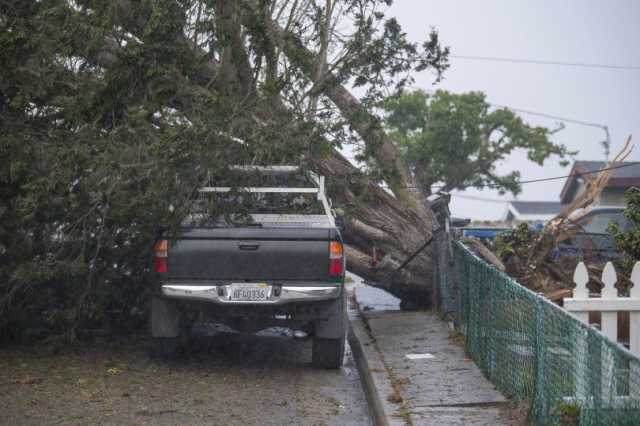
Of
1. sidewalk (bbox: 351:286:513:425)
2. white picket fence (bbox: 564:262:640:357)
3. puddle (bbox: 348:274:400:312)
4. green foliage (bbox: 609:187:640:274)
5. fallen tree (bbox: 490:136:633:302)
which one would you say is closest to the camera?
sidewalk (bbox: 351:286:513:425)

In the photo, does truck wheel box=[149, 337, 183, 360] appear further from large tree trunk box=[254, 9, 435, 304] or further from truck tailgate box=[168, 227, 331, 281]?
large tree trunk box=[254, 9, 435, 304]

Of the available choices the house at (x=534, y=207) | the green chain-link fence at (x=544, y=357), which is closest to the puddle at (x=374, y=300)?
the green chain-link fence at (x=544, y=357)

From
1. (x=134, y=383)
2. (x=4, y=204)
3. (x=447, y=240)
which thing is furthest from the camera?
(x=447, y=240)

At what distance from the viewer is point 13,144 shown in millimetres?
9586

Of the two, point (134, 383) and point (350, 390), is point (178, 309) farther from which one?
point (350, 390)

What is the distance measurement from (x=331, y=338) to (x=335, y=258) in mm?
812

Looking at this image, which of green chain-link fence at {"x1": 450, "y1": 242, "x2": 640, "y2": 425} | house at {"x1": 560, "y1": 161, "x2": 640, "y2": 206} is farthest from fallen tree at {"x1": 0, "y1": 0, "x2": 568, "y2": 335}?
house at {"x1": 560, "y1": 161, "x2": 640, "y2": 206}

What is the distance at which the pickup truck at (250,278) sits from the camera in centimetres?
917

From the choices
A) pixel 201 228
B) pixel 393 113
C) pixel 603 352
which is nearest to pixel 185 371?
pixel 201 228

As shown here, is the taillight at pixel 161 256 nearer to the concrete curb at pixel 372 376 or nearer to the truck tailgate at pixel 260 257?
the truck tailgate at pixel 260 257

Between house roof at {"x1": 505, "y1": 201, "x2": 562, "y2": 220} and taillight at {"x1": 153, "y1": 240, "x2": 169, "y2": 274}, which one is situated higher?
house roof at {"x1": 505, "y1": 201, "x2": 562, "y2": 220}

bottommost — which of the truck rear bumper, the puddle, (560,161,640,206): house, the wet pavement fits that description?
the wet pavement

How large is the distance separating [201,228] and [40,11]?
3001 millimetres

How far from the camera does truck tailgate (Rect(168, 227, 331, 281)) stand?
922cm
